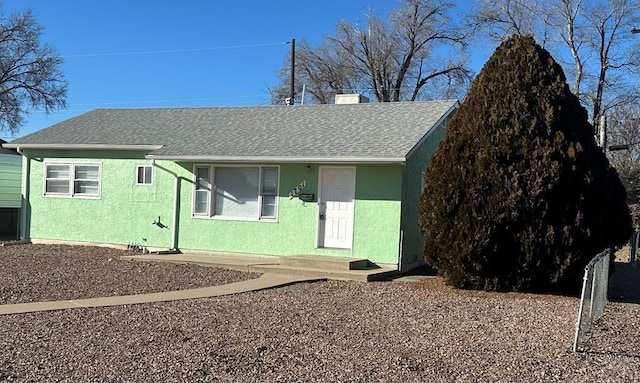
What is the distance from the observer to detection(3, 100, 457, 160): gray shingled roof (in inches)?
578

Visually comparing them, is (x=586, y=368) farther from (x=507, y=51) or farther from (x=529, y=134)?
(x=507, y=51)

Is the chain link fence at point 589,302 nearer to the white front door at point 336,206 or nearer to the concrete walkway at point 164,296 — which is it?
the concrete walkway at point 164,296

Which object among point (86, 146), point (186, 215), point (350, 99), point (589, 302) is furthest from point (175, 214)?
point (589, 302)

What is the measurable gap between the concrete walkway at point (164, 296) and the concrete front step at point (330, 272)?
0.31 metres

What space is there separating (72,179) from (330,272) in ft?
28.8

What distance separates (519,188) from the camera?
10914mm

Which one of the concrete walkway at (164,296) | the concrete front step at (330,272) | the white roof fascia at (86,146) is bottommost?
the concrete walkway at (164,296)

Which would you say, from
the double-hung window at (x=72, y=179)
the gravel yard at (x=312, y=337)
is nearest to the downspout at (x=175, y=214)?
the double-hung window at (x=72, y=179)

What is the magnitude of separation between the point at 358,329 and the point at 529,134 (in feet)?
17.4

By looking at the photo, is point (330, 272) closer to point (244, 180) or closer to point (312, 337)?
point (244, 180)

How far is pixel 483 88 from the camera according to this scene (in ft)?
38.8

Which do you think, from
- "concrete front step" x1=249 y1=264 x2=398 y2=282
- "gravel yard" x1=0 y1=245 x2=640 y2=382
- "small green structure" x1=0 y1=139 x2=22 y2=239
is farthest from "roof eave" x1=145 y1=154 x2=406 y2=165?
"small green structure" x1=0 y1=139 x2=22 y2=239

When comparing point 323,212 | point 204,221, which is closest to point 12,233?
point 204,221

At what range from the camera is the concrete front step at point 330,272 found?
1274cm
